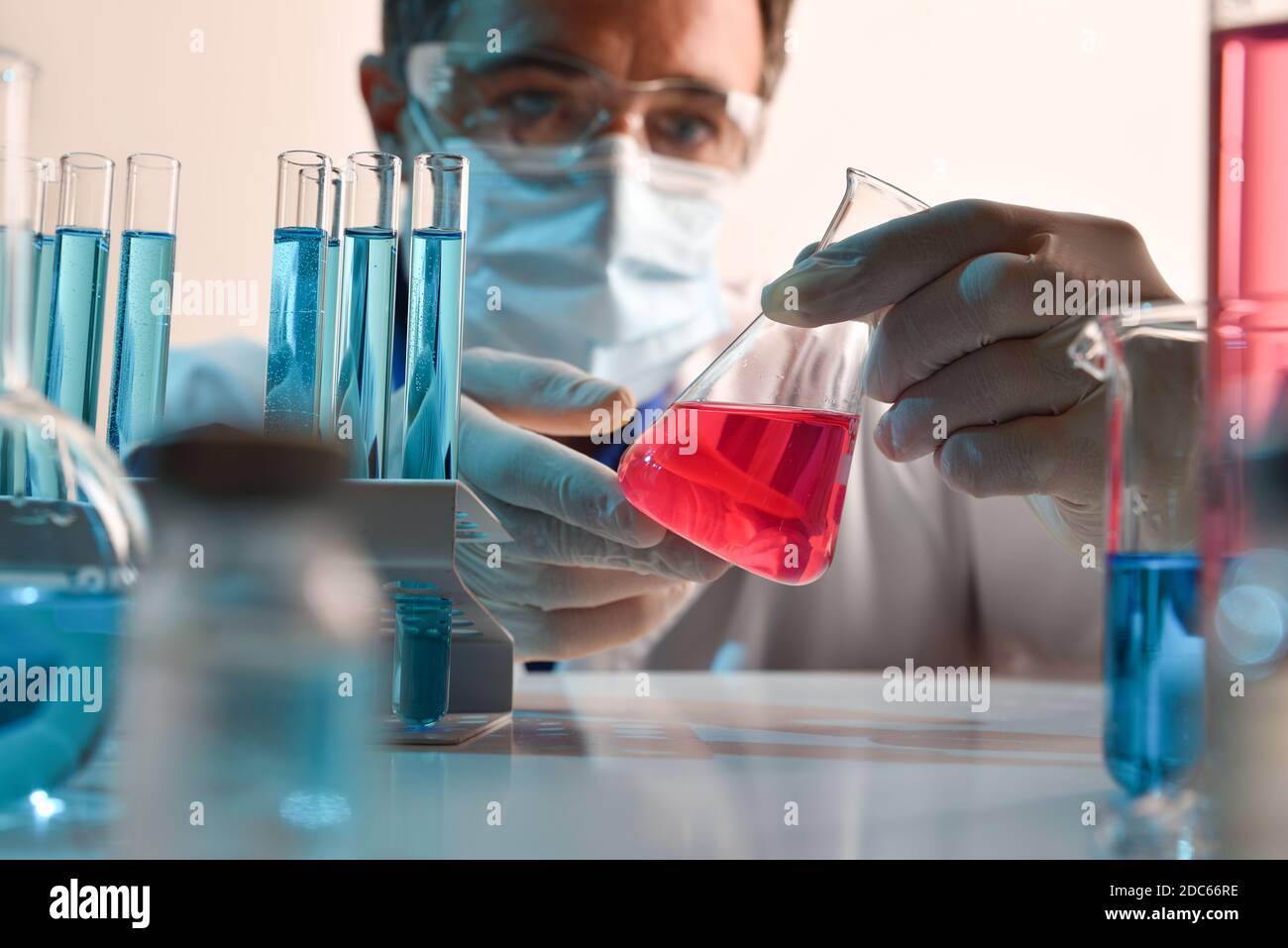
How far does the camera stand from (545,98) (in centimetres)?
213

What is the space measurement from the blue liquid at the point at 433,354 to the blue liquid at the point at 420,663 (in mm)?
140

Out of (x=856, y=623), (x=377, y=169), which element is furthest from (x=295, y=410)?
(x=856, y=623)

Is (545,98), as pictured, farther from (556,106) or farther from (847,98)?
(847,98)

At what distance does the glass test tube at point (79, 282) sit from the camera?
0.75m

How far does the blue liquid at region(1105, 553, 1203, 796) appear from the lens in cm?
50

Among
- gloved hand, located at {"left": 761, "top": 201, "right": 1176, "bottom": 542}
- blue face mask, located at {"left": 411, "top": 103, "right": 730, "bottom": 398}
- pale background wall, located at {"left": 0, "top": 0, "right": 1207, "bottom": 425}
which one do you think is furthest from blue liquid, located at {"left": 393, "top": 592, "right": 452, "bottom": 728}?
pale background wall, located at {"left": 0, "top": 0, "right": 1207, "bottom": 425}

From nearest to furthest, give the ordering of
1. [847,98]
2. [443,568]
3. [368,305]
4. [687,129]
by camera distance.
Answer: [443,568] → [368,305] → [687,129] → [847,98]

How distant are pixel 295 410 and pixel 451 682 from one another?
0.32 meters

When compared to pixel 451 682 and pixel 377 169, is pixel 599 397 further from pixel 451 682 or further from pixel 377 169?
pixel 377 169

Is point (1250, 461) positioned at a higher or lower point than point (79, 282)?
lower

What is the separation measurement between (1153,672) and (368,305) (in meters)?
0.53

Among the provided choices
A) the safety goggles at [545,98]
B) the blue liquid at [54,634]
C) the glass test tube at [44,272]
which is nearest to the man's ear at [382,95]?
the safety goggles at [545,98]

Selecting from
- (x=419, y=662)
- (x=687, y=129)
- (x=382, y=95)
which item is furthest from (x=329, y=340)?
(x=382, y=95)

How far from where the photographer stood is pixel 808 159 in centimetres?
334
